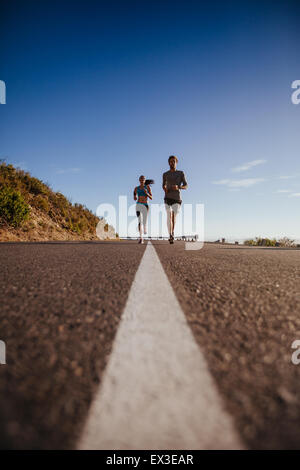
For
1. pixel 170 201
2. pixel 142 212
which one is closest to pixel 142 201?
pixel 142 212

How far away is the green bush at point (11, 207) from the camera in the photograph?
1133 cm

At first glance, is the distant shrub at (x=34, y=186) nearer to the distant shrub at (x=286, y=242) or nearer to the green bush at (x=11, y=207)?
the green bush at (x=11, y=207)

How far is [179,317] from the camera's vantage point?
132 cm

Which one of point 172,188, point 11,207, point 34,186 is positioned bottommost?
point 11,207

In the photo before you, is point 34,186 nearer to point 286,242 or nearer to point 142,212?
point 142,212

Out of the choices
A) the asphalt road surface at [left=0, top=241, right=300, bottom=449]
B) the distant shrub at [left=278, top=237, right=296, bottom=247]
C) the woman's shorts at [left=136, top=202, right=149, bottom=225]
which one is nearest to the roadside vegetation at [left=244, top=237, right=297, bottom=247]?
the distant shrub at [left=278, top=237, right=296, bottom=247]

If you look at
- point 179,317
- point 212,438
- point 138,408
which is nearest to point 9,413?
point 138,408

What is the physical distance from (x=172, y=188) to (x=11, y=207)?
7633 millimetres

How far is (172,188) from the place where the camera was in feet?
27.1

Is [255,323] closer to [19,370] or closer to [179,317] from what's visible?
[179,317]

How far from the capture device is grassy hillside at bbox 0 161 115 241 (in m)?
11.6

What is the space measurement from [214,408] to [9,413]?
1.75 feet

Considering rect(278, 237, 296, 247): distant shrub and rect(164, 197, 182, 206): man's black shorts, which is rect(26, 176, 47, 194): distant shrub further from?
rect(278, 237, 296, 247): distant shrub

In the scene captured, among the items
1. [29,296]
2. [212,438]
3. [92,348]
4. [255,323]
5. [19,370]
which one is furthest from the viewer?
[29,296]
